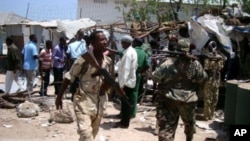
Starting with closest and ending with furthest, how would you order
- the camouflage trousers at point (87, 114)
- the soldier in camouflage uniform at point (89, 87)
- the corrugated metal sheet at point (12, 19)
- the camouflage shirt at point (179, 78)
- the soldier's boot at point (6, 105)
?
the camouflage trousers at point (87, 114), the soldier in camouflage uniform at point (89, 87), the camouflage shirt at point (179, 78), the soldier's boot at point (6, 105), the corrugated metal sheet at point (12, 19)

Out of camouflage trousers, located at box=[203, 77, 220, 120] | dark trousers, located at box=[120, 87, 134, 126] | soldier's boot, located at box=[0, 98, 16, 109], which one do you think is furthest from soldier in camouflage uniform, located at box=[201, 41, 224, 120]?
soldier's boot, located at box=[0, 98, 16, 109]

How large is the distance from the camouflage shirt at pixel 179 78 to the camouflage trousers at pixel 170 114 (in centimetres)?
10

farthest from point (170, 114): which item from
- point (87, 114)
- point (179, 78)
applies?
point (87, 114)

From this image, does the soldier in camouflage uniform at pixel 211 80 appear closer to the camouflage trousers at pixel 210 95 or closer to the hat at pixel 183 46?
the camouflage trousers at pixel 210 95

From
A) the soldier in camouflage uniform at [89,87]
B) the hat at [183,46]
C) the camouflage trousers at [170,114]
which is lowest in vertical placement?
the camouflage trousers at [170,114]

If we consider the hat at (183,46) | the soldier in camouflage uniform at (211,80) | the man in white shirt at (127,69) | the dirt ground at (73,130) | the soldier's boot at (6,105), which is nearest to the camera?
the hat at (183,46)

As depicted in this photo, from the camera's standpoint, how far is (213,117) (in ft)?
27.9

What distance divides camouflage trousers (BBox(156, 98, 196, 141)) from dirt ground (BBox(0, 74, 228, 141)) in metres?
1.63

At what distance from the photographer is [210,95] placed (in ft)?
26.8

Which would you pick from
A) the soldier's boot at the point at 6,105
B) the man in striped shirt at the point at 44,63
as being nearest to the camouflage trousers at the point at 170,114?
the soldier's boot at the point at 6,105

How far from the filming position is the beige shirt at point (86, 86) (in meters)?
4.65

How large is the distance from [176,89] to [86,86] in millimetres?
1163

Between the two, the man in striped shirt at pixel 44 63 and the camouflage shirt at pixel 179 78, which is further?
the man in striped shirt at pixel 44 63

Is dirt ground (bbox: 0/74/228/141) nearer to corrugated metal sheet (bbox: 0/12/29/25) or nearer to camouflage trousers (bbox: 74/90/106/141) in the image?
camouflage trousers (bbox: 74/90/106/141)
